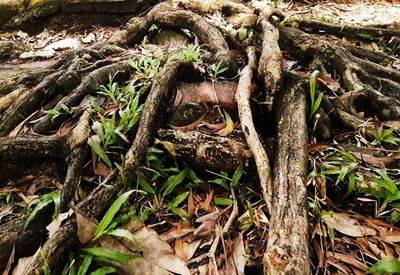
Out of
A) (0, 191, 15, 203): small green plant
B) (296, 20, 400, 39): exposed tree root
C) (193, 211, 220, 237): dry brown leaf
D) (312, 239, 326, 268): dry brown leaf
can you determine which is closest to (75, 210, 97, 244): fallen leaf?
(193, 211, 220, 237): dry brown leaf

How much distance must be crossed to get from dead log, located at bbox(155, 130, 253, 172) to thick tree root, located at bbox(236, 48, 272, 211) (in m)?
0.08

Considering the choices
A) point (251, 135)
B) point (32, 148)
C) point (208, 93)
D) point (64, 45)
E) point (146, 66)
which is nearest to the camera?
point (251, 135)

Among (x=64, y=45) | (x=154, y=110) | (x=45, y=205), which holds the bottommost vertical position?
(x=64, y=45)

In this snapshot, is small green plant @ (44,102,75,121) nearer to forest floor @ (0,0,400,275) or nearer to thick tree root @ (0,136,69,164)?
forest floor @ (0,0,400,275)

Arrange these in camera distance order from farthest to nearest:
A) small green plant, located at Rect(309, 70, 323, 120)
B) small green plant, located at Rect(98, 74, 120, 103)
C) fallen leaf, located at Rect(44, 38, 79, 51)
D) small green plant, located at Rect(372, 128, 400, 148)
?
fallen leaf, located at Rect(44, 38, 79, 51)
small green plant, located at Rect(98, 74, 120, 103)
small green plant, located at Rect(309, 70, 323, 120)
small green plant, located at Rect(372, 128, 400, 148)

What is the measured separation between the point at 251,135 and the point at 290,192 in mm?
441

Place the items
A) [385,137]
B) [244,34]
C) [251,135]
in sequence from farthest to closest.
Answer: [244,34], [385,137], [251,135]

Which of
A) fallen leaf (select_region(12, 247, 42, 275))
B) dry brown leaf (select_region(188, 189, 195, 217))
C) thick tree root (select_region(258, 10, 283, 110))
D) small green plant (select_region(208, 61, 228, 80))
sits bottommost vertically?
fallen leaf (select_region(12, 247, 42, 275))

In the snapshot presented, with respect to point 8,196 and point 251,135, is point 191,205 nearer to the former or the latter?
point 251,135

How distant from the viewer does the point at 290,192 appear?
166cm

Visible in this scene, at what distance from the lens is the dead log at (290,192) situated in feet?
4.38

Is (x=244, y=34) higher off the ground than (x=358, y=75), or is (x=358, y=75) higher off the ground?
(x=358, y=75)

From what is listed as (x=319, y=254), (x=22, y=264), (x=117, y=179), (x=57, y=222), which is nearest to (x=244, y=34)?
(x=117, y=179)

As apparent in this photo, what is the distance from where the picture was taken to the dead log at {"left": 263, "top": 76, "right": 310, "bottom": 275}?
1334 mm
